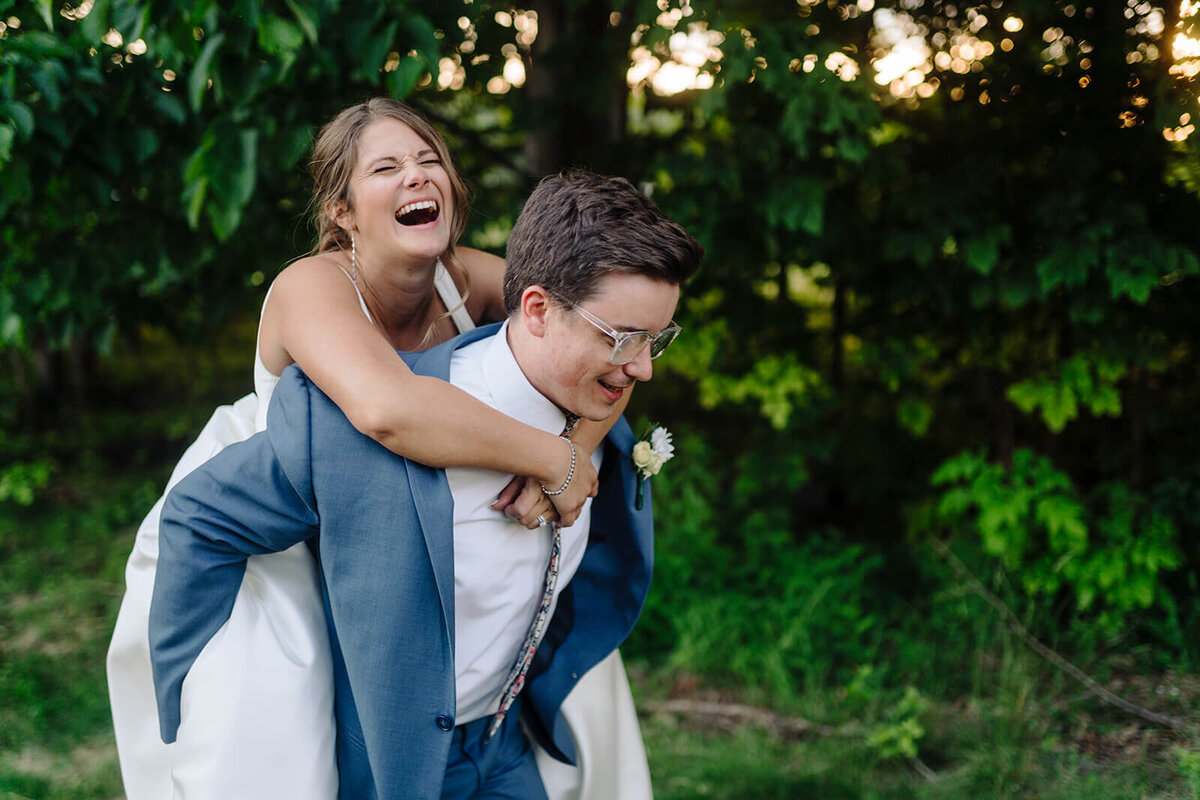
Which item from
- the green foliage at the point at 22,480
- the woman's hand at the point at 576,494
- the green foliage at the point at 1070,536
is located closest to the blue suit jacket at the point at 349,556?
the woman's hand at the point at 576,494

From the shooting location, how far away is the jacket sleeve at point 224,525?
5.20 ft

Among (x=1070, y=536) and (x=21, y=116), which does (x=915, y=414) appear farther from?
(x=21, y=116)

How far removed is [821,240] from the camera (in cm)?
380

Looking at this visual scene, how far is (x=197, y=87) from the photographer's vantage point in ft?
8.45

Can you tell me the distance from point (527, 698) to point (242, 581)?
0.70 meters

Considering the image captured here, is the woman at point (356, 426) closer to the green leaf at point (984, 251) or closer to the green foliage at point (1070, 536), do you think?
the green leaf at point (984, 251)

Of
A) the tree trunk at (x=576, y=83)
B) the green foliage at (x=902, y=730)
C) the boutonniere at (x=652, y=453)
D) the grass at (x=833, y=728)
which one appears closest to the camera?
the boutonniere at (x=652, y=453)

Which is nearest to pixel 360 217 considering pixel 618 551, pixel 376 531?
pixel 376 531

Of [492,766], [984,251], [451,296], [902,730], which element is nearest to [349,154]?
[451,296]

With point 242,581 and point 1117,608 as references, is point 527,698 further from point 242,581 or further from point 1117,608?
point 1117,608

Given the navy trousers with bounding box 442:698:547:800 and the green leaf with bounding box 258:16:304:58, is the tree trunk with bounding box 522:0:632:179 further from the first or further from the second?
the navy trousers with bounding box 442:698:547:800

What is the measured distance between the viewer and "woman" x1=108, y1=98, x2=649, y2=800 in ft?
5.39

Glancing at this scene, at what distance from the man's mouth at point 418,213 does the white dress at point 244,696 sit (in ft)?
0.80

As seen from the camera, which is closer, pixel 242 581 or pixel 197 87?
pixel 242 581
